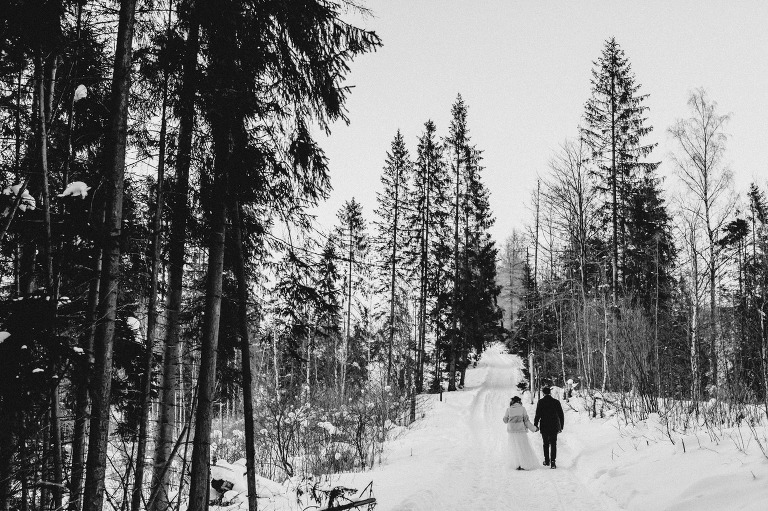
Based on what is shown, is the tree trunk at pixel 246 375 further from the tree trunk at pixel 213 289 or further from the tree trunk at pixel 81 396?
the tree trunk at pixel 81 396

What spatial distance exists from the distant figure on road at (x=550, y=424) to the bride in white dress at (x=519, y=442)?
291 millimetres

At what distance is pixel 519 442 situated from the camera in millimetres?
10648

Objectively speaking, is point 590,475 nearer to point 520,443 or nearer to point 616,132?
point 520,443

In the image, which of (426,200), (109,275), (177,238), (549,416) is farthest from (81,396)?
(426,200)

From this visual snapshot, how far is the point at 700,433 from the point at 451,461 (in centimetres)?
498

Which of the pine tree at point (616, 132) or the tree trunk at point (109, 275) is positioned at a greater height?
the pine tree at point (616, 132)

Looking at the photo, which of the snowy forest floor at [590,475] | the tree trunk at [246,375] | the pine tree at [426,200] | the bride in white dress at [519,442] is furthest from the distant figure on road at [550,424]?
the pine tree at [426,200]

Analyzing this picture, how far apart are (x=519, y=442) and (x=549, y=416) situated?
92 centimetres

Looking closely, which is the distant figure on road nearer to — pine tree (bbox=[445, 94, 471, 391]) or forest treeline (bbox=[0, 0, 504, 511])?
forest treeline (bbox=[0, 0, 504, 511])

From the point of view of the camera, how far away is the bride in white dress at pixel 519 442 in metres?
10.4

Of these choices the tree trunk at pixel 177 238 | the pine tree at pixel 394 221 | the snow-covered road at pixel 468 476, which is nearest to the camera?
the tree trunk at pixel 177 238

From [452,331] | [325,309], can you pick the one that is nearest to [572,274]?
[452,331]

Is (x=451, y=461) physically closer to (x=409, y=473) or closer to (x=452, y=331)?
(x=409, y=473)

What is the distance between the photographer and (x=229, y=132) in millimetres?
5680
